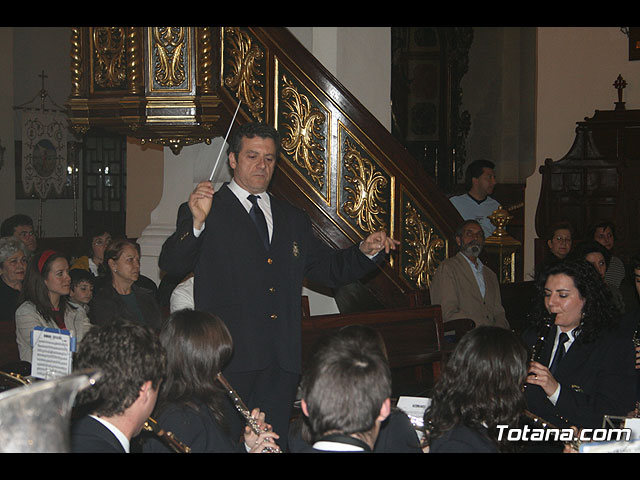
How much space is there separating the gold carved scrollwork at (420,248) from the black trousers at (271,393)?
2.34 m

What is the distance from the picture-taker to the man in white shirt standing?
7.95m

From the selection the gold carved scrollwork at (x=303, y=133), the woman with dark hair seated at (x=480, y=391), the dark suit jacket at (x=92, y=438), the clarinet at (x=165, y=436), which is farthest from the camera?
the gold carved scrollwork at (x=303, y=133)

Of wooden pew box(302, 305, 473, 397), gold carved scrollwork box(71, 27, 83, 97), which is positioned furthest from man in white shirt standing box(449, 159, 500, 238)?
gold carved scrollwork box(71, 27, 83, 97)

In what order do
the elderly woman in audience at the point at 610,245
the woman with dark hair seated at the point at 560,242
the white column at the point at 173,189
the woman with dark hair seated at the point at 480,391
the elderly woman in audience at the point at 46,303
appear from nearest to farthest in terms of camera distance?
the woman with dark hair seated at the point at 480,391, the elderly woman in audience at the point at 46,303, the white column at the point at 173,189, the elderly woman in audience at the point at 610,245, the woman with dark hair seated at the point at 560,242

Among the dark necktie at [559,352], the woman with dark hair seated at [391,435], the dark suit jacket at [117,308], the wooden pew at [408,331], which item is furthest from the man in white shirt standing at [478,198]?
the woman with dark hair seated at [391,435]

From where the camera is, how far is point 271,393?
359cm

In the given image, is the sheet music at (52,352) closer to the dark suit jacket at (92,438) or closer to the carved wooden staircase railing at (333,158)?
the dark suit jacket at (92,438)

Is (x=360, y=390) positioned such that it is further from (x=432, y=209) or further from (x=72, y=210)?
(x=72, y=210)

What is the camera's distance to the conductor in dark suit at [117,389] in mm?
2174

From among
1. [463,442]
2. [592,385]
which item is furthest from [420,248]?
[463,442]

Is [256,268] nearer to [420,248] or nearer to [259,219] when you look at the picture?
[259,219]

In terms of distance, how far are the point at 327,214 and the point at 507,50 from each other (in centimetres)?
923

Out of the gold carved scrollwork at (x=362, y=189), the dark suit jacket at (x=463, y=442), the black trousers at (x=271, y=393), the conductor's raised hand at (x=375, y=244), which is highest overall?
the gold carved scrollwork at (x=362, y=189)

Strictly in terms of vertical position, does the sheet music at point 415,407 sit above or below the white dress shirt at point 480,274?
below
